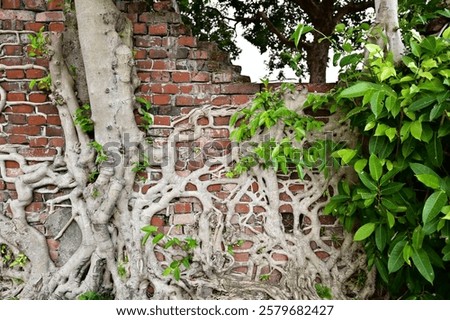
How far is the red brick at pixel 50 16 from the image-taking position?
2.67 meters

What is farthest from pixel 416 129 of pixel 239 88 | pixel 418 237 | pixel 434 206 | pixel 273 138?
pixel 239 88

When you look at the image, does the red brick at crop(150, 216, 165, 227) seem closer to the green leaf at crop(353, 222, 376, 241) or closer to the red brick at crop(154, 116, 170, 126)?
the red brick at crop(154, 116, 170, 126)

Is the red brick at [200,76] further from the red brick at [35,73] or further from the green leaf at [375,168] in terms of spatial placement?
the green leaf at [375,168]

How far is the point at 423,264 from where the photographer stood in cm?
204

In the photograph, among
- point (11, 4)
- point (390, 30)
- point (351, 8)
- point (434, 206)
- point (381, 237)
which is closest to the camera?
point (434, 206)

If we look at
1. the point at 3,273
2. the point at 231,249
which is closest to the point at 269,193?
the point at 231,249

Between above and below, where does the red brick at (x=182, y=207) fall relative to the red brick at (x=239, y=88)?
below

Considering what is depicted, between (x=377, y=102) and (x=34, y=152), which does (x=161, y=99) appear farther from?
(x=377, y=102)

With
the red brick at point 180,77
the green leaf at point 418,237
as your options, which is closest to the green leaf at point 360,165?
the green leaf at point 418,237

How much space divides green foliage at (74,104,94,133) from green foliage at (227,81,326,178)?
864mm

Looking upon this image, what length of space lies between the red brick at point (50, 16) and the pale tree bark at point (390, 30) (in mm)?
1895

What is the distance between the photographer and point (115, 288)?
262cm

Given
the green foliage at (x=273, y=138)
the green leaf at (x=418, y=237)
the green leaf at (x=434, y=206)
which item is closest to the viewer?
the green leaf at (x=434, y=206)

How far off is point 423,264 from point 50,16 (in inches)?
99.9
